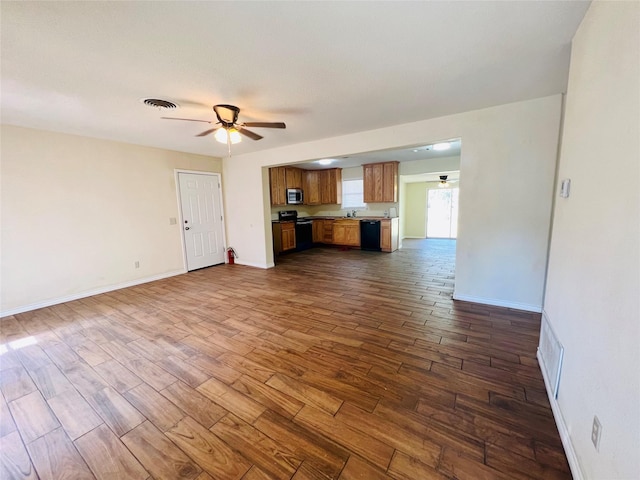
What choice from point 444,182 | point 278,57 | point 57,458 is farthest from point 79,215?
point 444,182

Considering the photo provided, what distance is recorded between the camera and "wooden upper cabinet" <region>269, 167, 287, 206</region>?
677 cm

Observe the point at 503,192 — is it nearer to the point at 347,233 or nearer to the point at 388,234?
the point at 388,234

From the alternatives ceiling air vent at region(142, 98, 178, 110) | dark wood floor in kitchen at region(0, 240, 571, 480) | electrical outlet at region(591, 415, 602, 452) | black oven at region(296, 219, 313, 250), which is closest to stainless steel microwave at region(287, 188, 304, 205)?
black oven at region(296, 219, 313, 250)

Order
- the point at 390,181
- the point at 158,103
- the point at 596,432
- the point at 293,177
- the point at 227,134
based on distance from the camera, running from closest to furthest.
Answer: the point at 596,432 → the point at 158,103 → the point at 227,134 → the point at 390,181 → the point at 293,177

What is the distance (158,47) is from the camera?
71.4 inches

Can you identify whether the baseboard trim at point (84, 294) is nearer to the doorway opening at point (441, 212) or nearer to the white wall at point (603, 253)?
the white wall at point (603, 253)

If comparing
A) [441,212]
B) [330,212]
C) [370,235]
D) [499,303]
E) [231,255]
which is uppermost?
[330,212]

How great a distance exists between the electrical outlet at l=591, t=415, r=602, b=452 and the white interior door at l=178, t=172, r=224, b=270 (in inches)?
232

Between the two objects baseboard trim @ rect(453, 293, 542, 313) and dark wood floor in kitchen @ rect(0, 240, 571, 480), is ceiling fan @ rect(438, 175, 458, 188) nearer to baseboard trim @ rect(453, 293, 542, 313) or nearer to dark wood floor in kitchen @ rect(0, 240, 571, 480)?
baseboard trim @ rect(453, 293, 542, 313)

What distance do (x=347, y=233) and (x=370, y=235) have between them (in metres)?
0.73

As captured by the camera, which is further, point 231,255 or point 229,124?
point 231,255

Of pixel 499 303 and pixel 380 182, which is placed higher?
pixel 380 182

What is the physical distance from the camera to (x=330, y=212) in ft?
27.6

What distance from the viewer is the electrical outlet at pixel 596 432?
108cm
